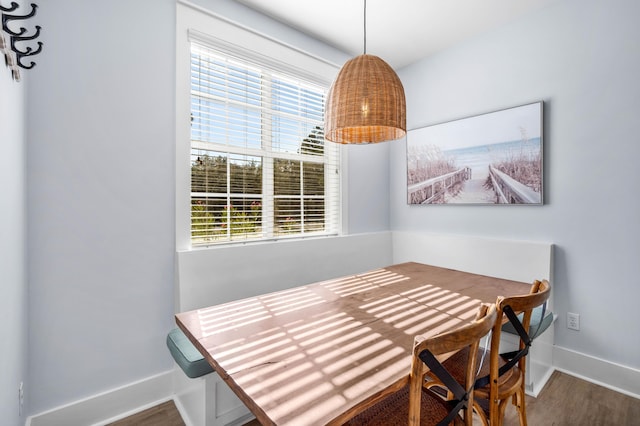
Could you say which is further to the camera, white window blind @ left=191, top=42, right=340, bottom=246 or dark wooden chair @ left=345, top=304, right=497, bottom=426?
white window blind @ left=191, top=42, right=340, bottom=246

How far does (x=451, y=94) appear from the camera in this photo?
303 cm

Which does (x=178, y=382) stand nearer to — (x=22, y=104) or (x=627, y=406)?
(x=22, y=104)

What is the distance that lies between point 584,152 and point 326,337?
2.37 meters

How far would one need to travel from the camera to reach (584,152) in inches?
88.7

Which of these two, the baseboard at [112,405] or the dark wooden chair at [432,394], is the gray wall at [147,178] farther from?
the dark wooden chair at [432,394]

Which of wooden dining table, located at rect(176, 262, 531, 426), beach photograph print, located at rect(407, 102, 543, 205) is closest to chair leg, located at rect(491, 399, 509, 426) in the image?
wooden dining table, located at rect(176, 262, 531, 426)

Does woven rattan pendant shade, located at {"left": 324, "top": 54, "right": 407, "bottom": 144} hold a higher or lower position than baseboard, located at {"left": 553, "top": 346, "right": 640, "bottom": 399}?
higher

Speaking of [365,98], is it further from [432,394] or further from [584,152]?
[584,152]

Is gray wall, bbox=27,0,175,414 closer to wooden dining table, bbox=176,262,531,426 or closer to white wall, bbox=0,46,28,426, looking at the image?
white wall, bbox=0,46,28,426

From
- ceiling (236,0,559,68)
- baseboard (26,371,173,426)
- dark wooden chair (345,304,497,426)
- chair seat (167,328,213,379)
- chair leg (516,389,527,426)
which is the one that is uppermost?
ceiling (236,0,559,68)

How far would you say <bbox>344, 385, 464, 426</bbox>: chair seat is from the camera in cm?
104

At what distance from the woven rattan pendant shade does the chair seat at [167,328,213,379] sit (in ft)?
4.17

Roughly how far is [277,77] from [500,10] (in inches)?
74.2

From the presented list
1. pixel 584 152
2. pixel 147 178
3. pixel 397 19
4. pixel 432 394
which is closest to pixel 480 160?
pixel 584 152
